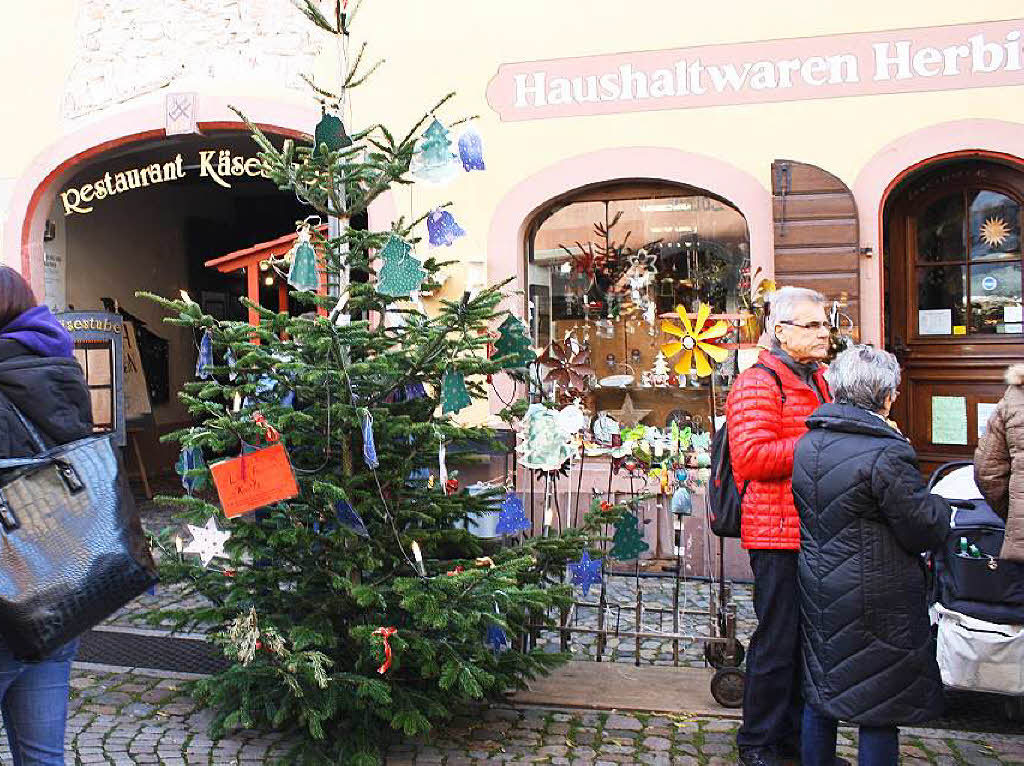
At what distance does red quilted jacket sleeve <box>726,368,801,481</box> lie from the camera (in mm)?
3221

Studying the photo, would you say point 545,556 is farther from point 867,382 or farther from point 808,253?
point 808,253

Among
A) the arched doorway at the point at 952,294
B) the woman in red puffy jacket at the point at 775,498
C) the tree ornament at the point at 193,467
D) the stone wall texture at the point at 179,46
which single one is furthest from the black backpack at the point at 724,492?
the stone wall texture at the point at 179,46

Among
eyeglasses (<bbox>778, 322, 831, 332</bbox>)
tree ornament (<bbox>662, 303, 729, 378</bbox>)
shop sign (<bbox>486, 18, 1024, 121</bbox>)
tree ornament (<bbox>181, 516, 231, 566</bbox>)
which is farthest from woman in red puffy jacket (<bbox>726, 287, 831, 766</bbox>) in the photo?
shop sign (<bbox>486, 18, 1024, 121</bbox>)

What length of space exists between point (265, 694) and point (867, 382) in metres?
2.38

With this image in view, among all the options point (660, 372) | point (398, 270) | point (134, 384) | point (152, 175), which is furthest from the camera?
point (134, 384)

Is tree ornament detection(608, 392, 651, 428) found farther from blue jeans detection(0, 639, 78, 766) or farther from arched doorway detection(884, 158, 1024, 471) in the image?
blue jeans detection(0, 639, 78, 766)

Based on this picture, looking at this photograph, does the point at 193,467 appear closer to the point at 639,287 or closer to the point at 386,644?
the point at 386,644

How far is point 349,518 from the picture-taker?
3441mm

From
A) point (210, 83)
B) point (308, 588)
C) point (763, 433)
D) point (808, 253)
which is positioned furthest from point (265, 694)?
point (210, 83)

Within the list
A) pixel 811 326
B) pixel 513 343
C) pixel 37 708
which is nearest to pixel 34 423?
pixel 37 708

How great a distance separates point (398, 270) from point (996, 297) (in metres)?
4.55

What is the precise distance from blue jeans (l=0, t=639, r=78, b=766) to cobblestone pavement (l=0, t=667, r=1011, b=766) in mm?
1176

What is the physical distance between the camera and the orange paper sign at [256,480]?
127 inches

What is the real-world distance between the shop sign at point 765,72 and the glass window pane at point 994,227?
737mm
